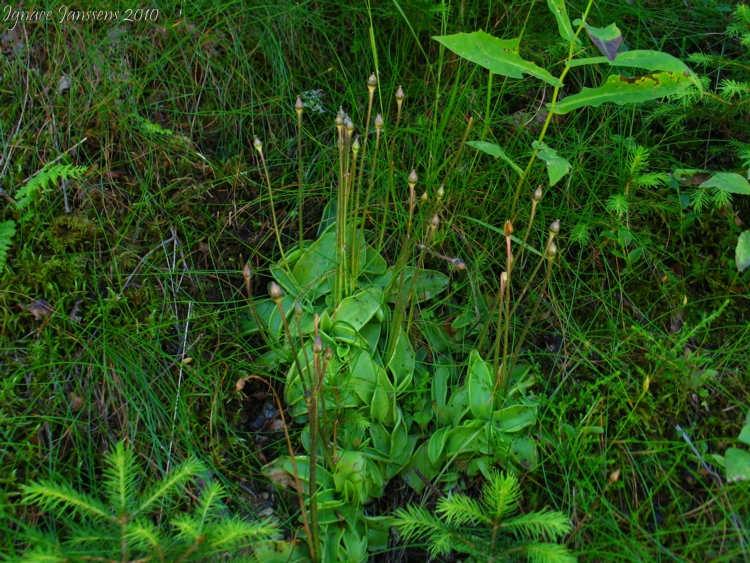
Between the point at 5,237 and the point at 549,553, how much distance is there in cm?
215

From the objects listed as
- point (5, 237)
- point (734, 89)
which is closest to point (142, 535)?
point (5, 237)

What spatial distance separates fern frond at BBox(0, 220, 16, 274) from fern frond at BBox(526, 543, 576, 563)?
2.02 m

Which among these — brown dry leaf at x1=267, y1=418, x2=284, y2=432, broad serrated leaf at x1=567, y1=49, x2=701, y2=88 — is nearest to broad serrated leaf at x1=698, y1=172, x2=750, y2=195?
broad serrated leaf at x1=567, y1=49, x2=701, y2=88

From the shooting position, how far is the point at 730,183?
2.17 m

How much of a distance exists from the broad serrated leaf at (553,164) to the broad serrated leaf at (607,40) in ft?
1.12

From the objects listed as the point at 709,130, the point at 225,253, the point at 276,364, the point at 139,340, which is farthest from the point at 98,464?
the point at 709,130

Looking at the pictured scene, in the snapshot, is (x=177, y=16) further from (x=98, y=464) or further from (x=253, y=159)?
(x=98, y=464)

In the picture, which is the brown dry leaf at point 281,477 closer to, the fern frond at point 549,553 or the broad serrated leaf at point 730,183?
the fern frond at point 549,553

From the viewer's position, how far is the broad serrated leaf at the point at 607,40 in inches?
66.9

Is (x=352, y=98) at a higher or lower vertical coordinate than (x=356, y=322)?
higher

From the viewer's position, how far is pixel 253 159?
9.35 feet

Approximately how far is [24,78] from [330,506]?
7.33 ft

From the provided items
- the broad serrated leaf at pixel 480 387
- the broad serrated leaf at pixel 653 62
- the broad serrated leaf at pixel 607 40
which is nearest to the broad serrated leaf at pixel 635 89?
the broad serrated leaf at pixel 653 62

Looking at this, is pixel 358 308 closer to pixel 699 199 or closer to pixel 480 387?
pixel 480 387
